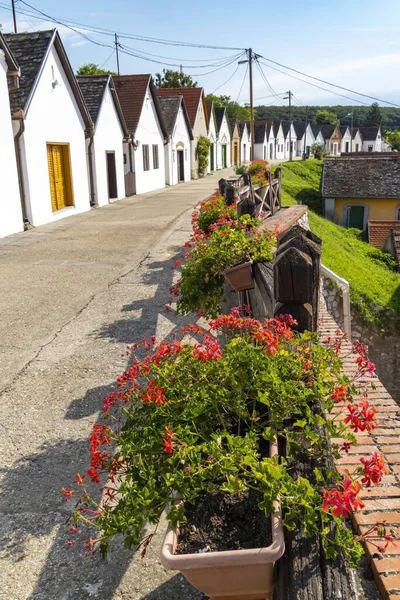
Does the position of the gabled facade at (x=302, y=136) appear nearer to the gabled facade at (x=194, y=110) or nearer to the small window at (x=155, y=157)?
the gabled facade at (x=194, y=110)

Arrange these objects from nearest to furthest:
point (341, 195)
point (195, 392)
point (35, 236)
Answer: point (195, 392) < point (35, 236) < point (341, 195)

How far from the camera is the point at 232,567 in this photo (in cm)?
203

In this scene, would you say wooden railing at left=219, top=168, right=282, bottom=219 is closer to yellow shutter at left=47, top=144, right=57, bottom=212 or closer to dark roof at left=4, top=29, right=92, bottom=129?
dark roof at left=4, top=29, right=92, bottom=129

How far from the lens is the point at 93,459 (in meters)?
2.40

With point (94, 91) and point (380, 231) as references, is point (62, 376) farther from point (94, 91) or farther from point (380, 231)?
point (380, 231)

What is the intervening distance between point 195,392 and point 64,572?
1396 millimetres

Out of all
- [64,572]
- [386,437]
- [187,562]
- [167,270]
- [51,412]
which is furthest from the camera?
[167,270]

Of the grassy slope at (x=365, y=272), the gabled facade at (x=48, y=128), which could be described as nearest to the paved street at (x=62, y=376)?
the gabled facade at (x=48, y=128)

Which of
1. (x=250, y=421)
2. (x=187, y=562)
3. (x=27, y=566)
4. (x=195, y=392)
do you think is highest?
(x=195, y=392)

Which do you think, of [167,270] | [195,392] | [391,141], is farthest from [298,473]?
[391,141]

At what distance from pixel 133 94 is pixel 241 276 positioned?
78.8 feet

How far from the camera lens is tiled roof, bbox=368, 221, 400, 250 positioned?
96.3 feet

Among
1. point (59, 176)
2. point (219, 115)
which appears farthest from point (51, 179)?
point (219, 115)

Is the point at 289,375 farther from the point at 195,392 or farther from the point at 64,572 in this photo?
the point at 64,572
